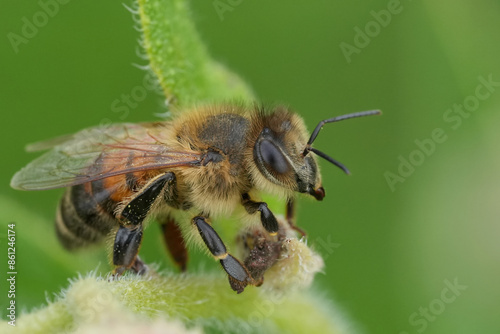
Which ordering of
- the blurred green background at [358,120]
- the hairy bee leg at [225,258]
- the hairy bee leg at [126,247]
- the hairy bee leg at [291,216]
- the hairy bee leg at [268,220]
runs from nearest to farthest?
the hairy bee leg at [225,258] < the hairy bee leg at [268,220] < the hairy bee leg at [126,247] < the hairy bee leg at [291,216] < the blurred green background at [358,120]

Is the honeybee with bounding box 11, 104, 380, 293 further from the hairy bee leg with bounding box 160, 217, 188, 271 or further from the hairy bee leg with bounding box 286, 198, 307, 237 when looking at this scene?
the hairy bee leg with bounding box 160, 217, 188, 271

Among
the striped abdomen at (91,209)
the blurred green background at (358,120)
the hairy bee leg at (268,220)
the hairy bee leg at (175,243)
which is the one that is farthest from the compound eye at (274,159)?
the blurred green background at (358,120)

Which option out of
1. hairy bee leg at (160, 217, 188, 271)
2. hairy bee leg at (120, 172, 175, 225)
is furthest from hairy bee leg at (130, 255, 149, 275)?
hairy bee leg at (160, 217, 188, 271)

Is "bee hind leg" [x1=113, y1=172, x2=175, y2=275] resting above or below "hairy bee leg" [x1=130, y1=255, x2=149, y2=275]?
above

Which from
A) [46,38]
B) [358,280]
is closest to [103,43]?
[46,38]

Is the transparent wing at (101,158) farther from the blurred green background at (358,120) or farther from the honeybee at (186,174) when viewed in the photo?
the blurred green background at (358,120)

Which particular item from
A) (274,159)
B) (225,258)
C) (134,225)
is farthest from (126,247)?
(274,159)

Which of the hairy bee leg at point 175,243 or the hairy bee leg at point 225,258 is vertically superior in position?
the hairy bee leg at point 225,258

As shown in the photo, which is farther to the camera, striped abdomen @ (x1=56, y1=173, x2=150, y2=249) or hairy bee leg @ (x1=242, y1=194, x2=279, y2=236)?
striped abdomen @ (x1=56, y1=173, x2=150, y2=249)
